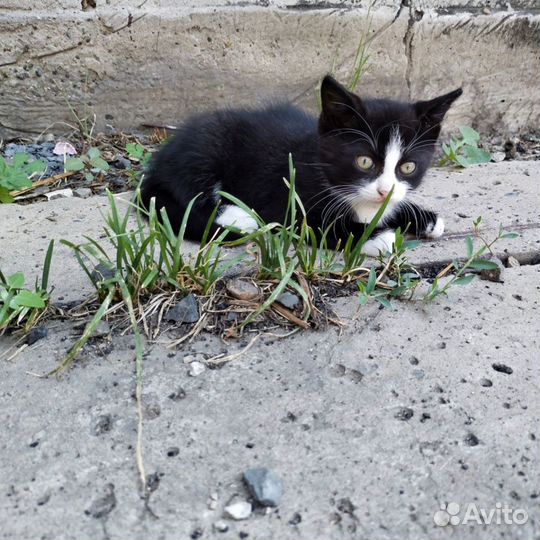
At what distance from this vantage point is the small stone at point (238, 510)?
46.6 inches

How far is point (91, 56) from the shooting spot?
9.97 ft

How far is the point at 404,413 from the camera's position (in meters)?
1.42

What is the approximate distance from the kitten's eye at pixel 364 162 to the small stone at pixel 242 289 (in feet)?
2.09

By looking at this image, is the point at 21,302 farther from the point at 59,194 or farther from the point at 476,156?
the point at 476,156

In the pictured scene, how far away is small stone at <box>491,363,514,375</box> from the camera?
1.54 m

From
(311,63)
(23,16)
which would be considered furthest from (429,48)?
(23,16)

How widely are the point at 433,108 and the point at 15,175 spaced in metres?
1.73

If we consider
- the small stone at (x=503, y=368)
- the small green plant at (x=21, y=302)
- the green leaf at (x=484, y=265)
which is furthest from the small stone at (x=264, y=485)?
the green leaf at (x=484, y=265)

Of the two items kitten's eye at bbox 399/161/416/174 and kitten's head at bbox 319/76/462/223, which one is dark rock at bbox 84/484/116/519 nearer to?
kitten's head at bbox 319/76/462/223

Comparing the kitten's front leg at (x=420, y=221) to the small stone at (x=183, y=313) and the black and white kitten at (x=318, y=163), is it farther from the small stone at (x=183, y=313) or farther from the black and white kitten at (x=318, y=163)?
the small stone at (x=183, y=313)

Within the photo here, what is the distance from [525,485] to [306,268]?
0.85 m

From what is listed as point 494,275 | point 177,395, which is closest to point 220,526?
point 177,395

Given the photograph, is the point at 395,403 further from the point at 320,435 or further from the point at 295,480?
the point at 295,480

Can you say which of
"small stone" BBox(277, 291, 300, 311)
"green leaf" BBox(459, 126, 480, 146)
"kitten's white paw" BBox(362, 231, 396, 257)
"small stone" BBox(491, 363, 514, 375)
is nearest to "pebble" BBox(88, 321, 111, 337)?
"small stone" BBox(277, 291, 300, 311)
